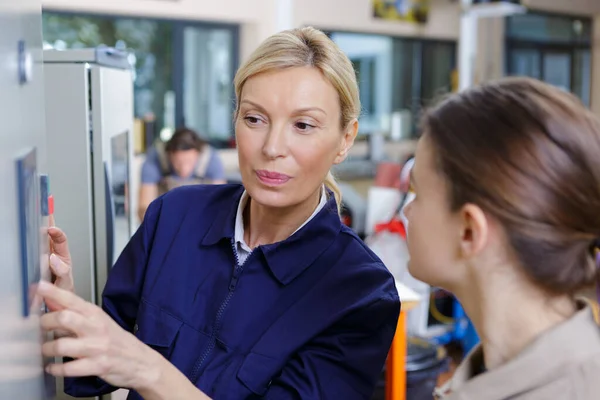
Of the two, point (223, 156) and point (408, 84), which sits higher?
point (408, 84)

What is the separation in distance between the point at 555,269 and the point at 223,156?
524 centimetres

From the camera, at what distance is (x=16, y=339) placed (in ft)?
2.71

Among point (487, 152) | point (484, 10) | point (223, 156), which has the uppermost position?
point (484, 10)

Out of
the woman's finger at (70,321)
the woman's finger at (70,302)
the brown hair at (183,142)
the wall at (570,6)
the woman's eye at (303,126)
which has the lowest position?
the brown hair at (183,142)

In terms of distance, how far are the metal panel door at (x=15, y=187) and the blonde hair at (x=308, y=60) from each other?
440mm

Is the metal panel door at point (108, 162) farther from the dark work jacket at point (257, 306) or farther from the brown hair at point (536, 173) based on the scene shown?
the brown hair at point (536, 173)

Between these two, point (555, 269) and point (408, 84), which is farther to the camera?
point (408, 84)

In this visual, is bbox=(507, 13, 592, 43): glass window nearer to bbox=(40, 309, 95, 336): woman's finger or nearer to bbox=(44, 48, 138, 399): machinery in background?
bbox=(44, 48, 138, 399): machinery in background

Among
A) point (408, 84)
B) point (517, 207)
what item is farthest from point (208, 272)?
point (408, 84)

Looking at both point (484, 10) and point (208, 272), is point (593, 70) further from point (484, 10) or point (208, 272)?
point (208, 272)

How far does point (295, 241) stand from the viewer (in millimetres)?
1310

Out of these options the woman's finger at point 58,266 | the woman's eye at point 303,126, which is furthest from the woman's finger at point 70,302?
the woman's eye at point 303,126

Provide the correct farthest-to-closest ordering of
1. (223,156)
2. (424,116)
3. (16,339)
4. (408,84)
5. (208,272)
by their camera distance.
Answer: (408,84) → (223,156) → (208,272) → (424,116) → (16,339)

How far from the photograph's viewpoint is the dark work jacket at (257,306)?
1.22 m
